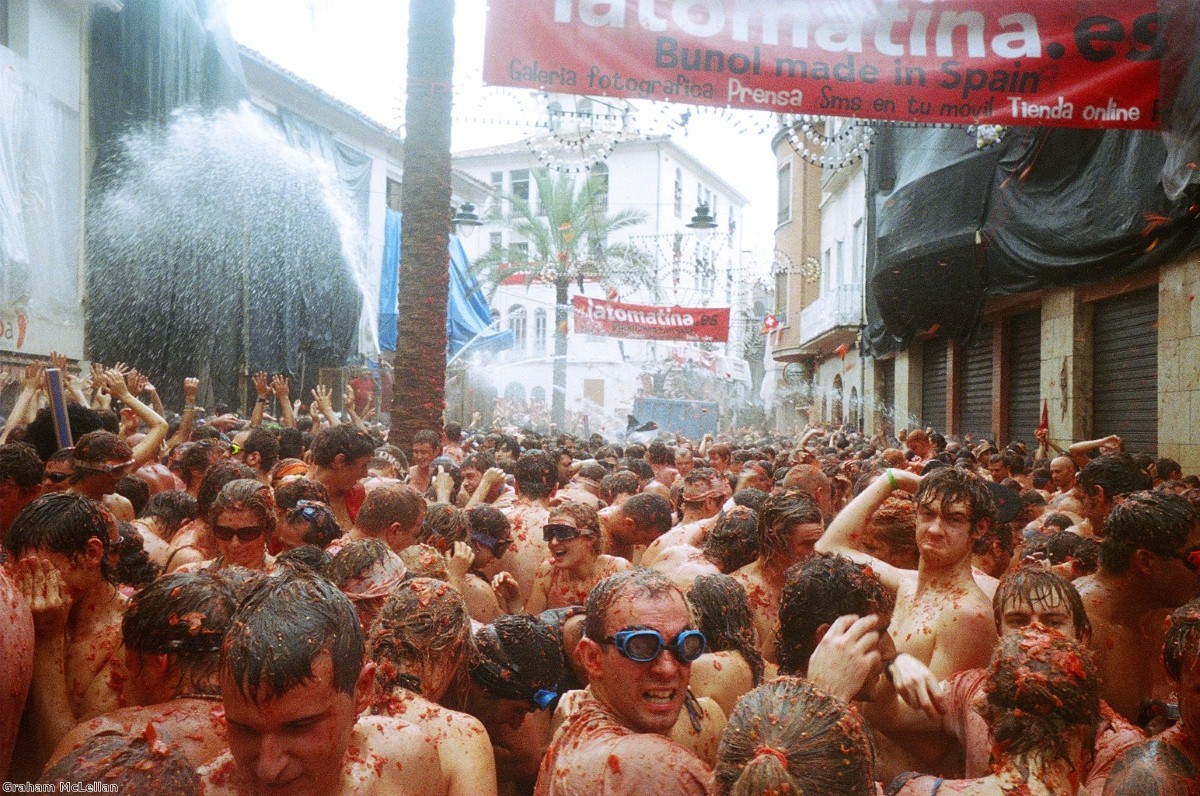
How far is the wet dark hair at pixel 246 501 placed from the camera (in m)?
4.04

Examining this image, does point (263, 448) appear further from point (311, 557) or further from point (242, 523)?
point (311, 557)

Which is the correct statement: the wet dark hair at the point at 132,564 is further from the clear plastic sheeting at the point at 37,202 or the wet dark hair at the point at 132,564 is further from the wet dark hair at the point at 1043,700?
the clear plastic sheeting at the point at 37,202

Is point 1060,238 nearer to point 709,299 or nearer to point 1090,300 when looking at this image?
point 1090,300

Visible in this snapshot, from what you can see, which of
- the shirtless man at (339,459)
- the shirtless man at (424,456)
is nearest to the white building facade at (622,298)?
the shirtless man at (424,456)

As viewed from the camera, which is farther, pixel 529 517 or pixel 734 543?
pixel 529 517

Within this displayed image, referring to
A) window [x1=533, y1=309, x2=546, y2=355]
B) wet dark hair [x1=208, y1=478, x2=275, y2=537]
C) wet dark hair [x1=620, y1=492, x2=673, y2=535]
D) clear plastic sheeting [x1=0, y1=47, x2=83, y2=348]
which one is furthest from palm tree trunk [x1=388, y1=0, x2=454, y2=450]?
window [x1=533, y1=309, x2=546, y2=355]

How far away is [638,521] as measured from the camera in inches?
233

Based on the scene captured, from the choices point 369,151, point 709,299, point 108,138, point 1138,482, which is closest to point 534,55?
point 1138,482

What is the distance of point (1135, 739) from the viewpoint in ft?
8.56

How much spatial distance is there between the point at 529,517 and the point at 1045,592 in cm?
349

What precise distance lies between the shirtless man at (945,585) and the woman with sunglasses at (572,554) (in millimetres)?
1357

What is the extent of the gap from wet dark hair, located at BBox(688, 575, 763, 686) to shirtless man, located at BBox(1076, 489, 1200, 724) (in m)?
1.24

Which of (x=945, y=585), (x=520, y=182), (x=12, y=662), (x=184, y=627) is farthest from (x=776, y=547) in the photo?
(x=520, y=182)

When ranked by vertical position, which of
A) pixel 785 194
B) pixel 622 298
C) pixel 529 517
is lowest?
pixel 529 517
